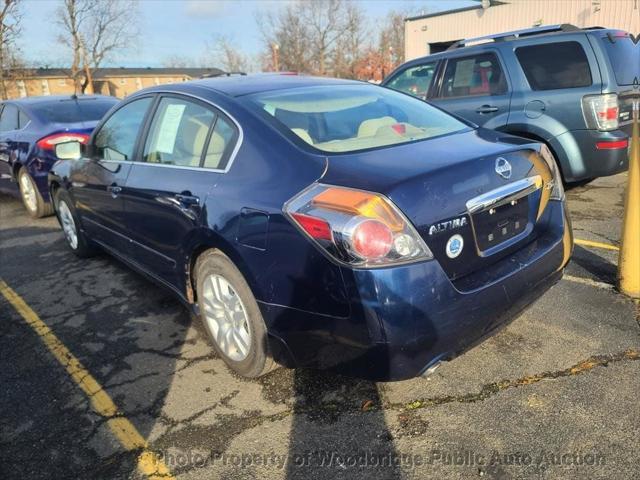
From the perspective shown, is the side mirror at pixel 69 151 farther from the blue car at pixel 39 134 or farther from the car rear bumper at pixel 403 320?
the car rear bumper at pixel 403 320

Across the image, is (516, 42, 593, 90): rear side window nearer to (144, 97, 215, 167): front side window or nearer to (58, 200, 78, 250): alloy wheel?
(144, 97, 215, 167): front side window

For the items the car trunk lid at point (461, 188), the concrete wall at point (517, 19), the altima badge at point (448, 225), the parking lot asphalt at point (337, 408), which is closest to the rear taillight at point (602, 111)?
the parking lot asphalt at point (337, 408)

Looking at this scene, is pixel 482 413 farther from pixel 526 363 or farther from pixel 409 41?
pixel 409 41

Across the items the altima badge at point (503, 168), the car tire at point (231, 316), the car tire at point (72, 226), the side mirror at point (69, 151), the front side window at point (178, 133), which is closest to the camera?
the altima badge at point (503, 168)

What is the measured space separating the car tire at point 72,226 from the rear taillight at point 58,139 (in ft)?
4.86

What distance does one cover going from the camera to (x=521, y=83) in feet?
18.7

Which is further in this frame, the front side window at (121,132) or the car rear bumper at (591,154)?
the car rear bumper at (591,154)

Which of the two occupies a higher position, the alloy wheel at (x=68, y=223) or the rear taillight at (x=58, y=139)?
the rear taillight at (x=58, y=139)

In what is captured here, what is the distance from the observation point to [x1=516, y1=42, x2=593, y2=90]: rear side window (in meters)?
5.34

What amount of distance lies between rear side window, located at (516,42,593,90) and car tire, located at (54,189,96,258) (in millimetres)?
4946

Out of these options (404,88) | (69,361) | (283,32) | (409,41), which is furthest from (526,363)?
(283,32)

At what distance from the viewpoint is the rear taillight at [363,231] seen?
2016mm

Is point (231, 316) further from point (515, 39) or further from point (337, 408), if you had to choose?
point (515, 39)

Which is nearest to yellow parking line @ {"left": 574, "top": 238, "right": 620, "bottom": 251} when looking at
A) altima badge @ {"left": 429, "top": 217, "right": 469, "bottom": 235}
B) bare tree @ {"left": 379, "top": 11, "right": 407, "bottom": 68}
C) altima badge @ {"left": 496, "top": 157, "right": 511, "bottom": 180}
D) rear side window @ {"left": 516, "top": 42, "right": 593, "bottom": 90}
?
rear side window @ {"left": 516, "top": 42, "right": 593, "bottom": 90}
